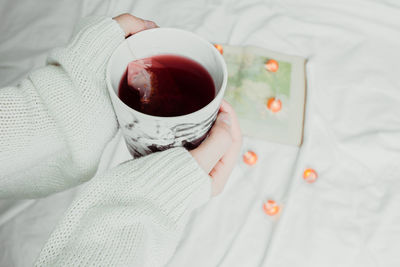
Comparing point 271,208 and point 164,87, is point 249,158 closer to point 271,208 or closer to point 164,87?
point 271,208

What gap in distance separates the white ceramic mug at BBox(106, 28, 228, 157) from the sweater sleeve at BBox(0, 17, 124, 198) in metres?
0.07

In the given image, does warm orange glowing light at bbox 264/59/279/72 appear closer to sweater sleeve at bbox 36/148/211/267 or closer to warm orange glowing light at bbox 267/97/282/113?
warm orange glowing light at bbox 267/97/282/113

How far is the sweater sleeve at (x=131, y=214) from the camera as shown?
1.15ft

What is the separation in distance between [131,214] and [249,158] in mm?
368

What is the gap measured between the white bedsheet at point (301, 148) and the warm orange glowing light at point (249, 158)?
0.04 feet

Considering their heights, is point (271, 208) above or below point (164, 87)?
below

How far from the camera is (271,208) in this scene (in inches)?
25.3

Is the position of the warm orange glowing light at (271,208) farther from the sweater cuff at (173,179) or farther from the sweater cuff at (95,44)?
the sweater cuff at (95,44)

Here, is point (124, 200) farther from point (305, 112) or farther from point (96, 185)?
point (305, 112)

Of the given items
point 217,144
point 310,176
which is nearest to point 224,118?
point 217,144

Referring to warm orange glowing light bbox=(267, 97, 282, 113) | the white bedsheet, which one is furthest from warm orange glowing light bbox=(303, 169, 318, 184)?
warm orange glowing light bbox=(267, 97, 282, 113)

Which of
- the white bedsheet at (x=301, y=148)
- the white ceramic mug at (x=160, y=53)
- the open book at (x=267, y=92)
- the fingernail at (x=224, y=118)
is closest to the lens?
the white ceramic mug at (x=160, y=53)

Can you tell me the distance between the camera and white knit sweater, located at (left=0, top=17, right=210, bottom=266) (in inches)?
14.2

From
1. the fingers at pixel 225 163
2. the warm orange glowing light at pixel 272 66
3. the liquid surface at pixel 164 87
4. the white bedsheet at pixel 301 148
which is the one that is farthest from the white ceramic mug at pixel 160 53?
the warm orange glowing light at pixel 272 66
